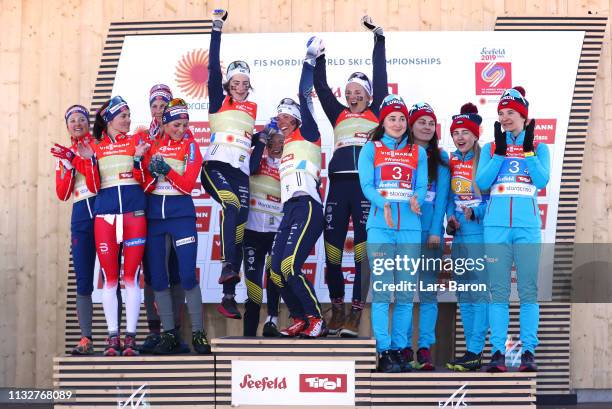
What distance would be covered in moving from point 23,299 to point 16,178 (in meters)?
0.95

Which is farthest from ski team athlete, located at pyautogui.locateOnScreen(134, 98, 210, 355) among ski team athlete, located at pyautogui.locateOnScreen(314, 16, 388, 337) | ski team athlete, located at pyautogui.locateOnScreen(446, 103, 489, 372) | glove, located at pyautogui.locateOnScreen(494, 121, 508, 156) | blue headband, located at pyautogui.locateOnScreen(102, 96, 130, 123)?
glove, located at pyautogui.locateOnScreen(494, 121, 508, 156)

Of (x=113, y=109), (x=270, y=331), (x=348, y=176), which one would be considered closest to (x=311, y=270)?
(x=270, y=331)

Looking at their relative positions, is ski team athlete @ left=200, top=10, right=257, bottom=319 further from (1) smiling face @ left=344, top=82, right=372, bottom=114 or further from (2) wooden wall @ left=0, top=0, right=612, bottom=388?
(2) wooden wall @ left=0, top=0, right=612, bottom=388

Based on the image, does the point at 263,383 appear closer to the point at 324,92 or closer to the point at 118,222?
the point at 118,222

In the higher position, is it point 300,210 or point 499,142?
point 499,142

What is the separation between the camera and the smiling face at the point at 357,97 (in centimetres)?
605

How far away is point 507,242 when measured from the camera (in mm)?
5328

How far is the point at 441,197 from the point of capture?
5.65 metres

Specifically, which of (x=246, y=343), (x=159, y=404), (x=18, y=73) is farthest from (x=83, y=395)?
(x=18, y=73)

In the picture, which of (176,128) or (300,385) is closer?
(300,385)

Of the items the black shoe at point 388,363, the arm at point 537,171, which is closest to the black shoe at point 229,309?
the black shoe at point 388,363

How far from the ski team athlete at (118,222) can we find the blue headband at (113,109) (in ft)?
0.58

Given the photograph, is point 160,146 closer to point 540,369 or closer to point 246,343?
point 246,343

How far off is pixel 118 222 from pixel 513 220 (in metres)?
2.37
